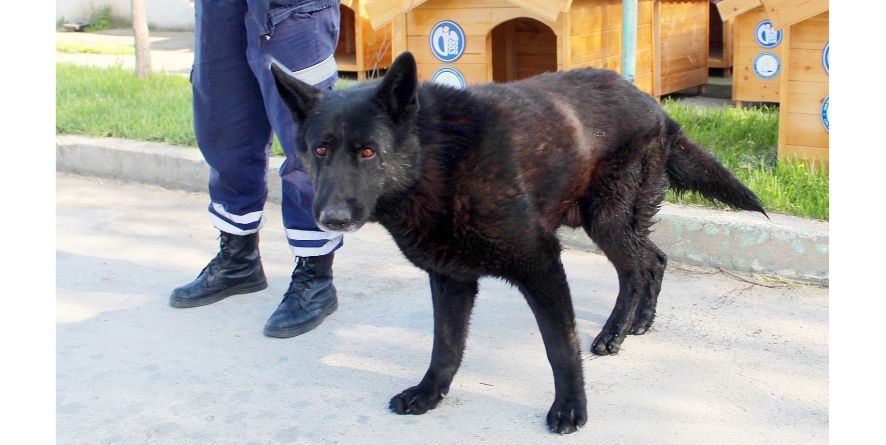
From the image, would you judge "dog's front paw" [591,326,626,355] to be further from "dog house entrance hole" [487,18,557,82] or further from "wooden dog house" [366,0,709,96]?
"dog house entrance hole" [487,18,557,82]

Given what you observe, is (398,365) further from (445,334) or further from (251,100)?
(251,100)

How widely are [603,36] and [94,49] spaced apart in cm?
737

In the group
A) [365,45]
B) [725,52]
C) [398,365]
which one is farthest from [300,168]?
[725,52]

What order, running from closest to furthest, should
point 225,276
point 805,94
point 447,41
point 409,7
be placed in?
1. point 225,276
2. point 805,94
3. point 409,7
4. point 447,41

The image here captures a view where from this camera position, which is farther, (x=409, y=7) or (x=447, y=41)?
(x=447, y=41)

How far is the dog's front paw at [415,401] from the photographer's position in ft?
9.54

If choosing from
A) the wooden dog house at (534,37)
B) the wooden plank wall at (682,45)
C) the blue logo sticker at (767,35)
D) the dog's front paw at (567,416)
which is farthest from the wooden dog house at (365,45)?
the dog's front paw at (567,416)

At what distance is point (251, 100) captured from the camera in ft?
12.1

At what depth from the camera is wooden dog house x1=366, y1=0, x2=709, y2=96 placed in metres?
6.02

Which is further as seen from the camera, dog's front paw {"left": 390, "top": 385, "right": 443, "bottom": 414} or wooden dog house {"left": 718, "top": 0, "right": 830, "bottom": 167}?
wooden dog house {"left": 718, "top": 0, "right": 830, "bottom": 167}

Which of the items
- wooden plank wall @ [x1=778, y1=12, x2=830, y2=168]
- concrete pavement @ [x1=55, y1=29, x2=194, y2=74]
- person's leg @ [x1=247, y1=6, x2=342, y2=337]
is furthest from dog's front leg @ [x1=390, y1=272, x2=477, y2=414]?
concrete pavement @ [x1=55, y1=29, x2=194, y2=74]

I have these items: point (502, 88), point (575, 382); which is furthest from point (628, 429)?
point (502, 88)

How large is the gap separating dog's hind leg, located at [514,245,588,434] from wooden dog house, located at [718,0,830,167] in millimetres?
2617

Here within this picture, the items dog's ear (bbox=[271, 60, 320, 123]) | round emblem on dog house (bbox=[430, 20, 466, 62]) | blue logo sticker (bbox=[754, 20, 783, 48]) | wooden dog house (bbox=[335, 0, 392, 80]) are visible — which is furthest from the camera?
wooden dog house (bbox=[335, 0, 392, 80])
